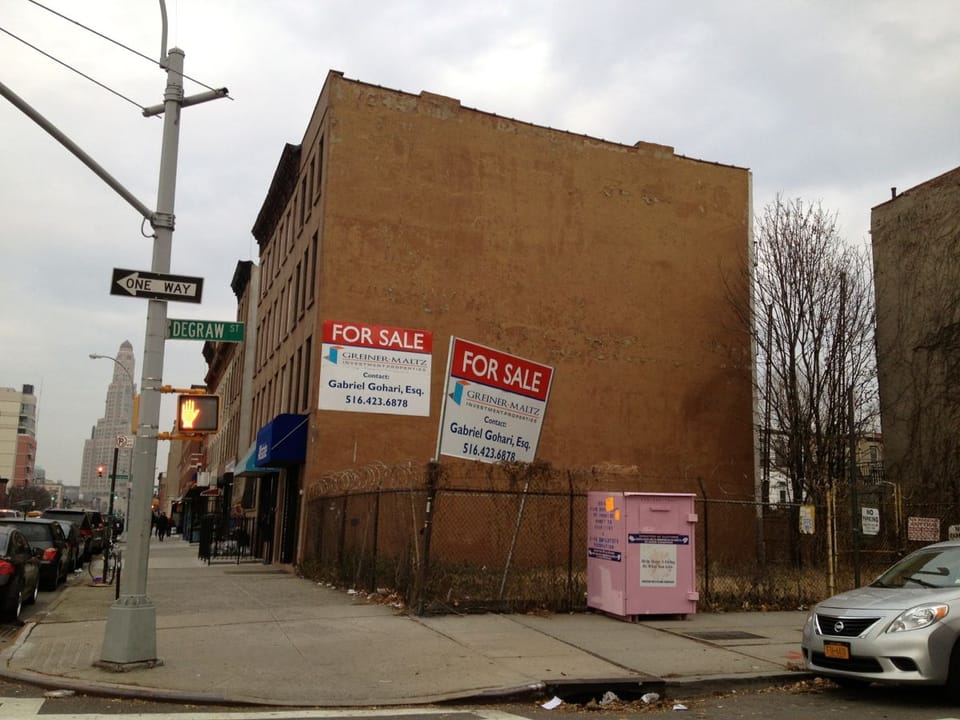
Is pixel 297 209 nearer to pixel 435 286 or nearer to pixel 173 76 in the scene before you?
pixel 435 286

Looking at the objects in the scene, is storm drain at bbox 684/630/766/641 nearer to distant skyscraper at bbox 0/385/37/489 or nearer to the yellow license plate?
the yellow license plate

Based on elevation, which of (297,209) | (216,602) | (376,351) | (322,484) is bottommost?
(216,602)

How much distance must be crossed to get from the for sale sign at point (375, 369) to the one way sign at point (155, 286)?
41.8ft

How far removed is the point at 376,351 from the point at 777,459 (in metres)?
13.6

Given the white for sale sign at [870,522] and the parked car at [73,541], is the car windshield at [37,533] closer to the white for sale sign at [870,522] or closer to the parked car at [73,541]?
the parked car at [73,541]

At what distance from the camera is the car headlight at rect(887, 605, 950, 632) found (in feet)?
26.4

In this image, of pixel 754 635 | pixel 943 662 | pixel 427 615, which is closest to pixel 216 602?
pixel 427 615

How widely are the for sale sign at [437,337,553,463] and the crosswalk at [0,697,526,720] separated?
18.7 feet

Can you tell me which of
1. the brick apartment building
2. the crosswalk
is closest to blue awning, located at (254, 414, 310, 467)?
the brick apartment building

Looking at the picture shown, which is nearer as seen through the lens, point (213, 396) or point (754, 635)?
point (213, 396)

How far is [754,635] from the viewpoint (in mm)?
11961

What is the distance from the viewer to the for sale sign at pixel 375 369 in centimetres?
2278

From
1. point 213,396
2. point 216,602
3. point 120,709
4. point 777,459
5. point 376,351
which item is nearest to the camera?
point 120,709

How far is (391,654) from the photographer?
33.0 feet
